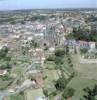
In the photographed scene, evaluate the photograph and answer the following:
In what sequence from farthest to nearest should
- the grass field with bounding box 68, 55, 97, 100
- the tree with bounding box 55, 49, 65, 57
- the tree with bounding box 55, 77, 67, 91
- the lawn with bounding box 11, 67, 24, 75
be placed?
the tree with bounding box 55, 49, 65, 57, the lawn with bounding box 11, 67, 24, 75, the tree with bounding box 55, 77, 67, 91, the grass field with bounding box 68, 55, 97, 100

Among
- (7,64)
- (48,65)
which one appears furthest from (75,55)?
(7,64)

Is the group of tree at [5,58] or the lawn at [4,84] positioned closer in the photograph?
the lawn at [4,84]

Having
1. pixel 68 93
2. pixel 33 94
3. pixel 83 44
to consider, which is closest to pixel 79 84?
pixel 68 93

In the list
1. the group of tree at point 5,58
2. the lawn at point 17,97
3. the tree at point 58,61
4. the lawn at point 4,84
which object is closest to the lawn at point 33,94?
the lawn at point 17,97

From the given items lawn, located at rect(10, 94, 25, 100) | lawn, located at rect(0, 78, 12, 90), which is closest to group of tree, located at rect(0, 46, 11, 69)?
lawn, located at rect(0, 78, 12, 90)

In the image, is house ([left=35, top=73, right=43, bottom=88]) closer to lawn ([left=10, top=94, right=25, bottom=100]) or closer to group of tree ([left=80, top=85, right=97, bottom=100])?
lawn ([left=10, top=94, right=25, bottom=100])

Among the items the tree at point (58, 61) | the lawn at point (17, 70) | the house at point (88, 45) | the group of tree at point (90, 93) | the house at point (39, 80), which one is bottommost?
the lawn at point (17, 70)

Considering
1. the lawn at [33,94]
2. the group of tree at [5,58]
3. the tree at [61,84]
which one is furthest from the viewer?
the group of tree at [5,58]

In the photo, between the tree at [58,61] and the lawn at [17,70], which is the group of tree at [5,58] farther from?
the tree at [58,61]
